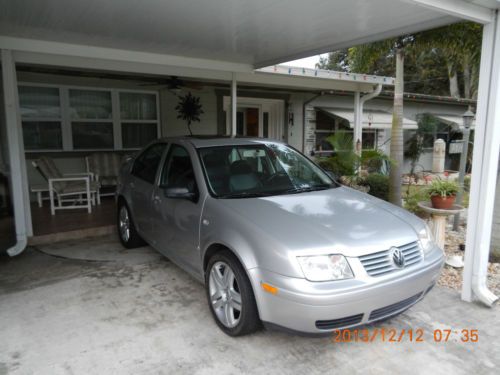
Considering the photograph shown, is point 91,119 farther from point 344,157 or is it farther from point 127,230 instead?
point 344,157

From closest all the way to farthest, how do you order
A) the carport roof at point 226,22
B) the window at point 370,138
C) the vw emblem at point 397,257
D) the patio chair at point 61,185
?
the vw emblem at point 397,257
the carport roof at point 226,22
the patio chair at point 61,185
the window at point 370,138

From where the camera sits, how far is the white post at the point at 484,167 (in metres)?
3.28

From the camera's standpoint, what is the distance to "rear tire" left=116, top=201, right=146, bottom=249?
4.75 m

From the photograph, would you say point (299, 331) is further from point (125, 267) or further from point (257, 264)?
point (125, 267)

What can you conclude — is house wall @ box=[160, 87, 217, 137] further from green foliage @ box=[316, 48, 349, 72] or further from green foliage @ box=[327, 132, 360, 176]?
green foliage @ box=[316, 48, 349, 72]

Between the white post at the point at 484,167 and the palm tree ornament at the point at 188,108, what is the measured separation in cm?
649

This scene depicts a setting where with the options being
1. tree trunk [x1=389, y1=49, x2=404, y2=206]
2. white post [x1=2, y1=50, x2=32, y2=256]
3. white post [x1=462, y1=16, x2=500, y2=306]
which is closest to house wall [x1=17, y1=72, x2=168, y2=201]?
white post [x1=2, y1=50, x2=32, y2=256]

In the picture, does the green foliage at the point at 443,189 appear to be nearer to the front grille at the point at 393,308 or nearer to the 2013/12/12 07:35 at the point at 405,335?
the 2013/12/12 07:35 at the point at 405,335

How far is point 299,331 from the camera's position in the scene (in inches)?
95.0

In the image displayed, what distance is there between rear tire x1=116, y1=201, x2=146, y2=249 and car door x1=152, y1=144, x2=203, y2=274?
0.87m

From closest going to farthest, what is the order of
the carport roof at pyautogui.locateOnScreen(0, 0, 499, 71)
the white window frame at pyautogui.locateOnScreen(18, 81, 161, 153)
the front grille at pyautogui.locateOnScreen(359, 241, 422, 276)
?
the front grille at pyautogui.locateOnScreen(359, 241, 422, 276), the carport roof at pyautogui.locateOnScreen(0, 0, 499, 71), the white window frame at pyautogui.locateOnScreen(18, 81, 161, 153)

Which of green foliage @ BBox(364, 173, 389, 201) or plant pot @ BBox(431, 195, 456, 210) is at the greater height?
plant pot @ BBox(431, 195, 456, 210)

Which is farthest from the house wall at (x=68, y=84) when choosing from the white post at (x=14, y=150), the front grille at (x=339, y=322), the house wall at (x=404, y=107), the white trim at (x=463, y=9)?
the front grille at (x=339, y=322)

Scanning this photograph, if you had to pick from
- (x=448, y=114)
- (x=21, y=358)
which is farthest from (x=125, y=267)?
(x=448, y=114)
